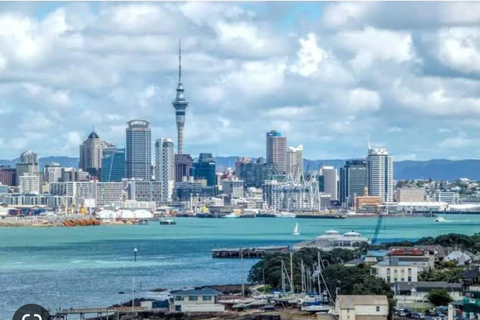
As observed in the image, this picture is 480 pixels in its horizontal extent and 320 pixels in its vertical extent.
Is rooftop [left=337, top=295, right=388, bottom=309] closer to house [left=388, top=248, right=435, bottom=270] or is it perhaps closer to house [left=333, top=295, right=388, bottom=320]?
house [left=333, top=295, right=388, bottom=320]

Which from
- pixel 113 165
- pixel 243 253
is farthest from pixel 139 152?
pixel 243 253

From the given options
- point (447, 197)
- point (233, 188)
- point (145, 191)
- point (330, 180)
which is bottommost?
point (447, 197)

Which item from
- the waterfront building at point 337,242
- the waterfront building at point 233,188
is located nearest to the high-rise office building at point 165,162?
the waterfront building at point 233,188

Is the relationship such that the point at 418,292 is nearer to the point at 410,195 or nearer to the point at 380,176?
the point at 410,195

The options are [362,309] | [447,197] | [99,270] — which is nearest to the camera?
[362,309]

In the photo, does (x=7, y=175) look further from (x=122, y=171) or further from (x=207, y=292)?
(x=207, y=292)

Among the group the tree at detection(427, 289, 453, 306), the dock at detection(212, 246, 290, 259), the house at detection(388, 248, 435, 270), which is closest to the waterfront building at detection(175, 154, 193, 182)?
the dock at detection(212, 246, 290, 259)

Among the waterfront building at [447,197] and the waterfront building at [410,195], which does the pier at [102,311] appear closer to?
the waterfront building at [447,197]
